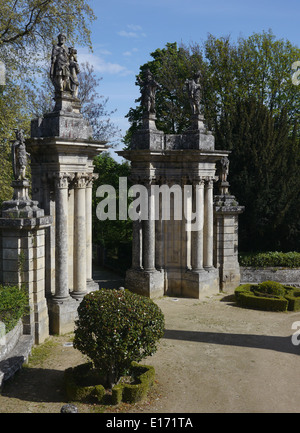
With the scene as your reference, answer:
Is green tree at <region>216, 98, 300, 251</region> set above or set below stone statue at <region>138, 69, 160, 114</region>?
below

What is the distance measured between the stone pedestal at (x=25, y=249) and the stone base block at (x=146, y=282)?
270 inches

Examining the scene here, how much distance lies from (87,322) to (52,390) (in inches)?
84.2

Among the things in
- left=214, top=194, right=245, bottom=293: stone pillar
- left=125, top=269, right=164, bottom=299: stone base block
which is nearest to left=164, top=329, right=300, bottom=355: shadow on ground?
left=125, top=269, right=164, bottom=299: stone base block

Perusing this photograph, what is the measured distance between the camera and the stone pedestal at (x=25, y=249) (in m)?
13.0

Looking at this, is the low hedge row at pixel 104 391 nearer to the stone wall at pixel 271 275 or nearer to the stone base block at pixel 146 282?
the stone base block at pixel 146 282

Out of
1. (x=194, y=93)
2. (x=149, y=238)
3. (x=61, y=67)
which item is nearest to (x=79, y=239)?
(x=149, y=238)

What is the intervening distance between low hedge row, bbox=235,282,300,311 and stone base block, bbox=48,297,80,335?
7912 mm

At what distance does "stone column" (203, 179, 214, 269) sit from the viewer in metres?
20.4

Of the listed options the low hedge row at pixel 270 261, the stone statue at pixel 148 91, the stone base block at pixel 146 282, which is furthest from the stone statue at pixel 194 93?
the low hedge row at pixel 270 261

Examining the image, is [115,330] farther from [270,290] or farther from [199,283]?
[270,290]

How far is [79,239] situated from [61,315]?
105 inches

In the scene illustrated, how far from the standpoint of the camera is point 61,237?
1472cm

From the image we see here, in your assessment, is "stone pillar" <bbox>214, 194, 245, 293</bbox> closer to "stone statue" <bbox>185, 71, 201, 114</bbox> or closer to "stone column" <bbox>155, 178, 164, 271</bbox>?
"stone column" <bbox>155, 178, 164, 271</bbox>
